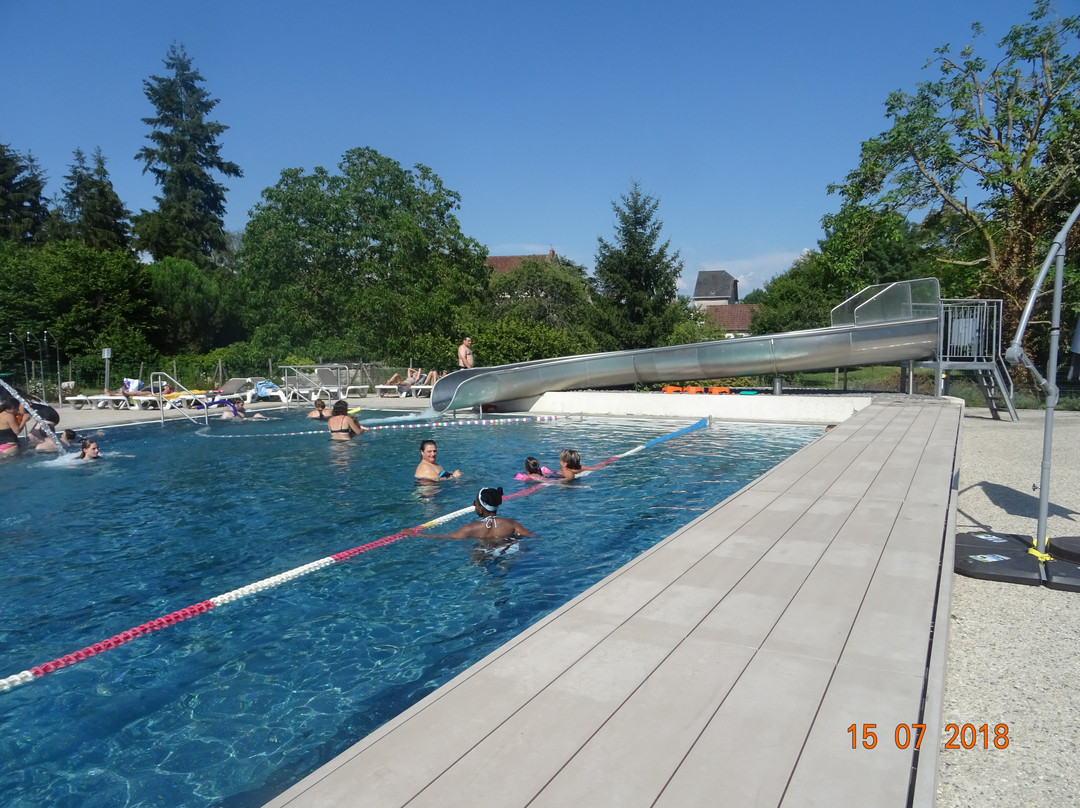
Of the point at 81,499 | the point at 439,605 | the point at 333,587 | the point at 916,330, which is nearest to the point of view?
the point at 439,605

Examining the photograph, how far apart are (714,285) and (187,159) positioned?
202 feet

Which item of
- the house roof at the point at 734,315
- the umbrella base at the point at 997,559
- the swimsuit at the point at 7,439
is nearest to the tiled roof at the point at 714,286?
the house roof at the point at 734,315

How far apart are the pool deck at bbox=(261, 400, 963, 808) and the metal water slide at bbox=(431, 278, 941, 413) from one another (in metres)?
11.6

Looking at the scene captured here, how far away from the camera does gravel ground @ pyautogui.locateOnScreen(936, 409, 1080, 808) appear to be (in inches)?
100.0

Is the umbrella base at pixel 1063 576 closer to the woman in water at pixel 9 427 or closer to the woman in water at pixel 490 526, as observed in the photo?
the woman in water at pixel 490 526

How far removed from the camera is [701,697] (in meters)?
2.30

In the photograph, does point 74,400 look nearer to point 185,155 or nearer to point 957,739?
point 957,739

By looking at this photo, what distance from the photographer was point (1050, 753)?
108 inches

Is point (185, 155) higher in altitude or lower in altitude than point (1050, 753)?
higher

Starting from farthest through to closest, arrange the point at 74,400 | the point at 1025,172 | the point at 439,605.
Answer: the point at 74,400, the point at 1025,172, the point at 439,605

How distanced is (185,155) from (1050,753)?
174ft

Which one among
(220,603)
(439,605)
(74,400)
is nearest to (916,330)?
(439,605)

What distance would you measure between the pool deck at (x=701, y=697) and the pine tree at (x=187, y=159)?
146 feet

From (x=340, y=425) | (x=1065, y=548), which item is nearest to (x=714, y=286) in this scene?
(x=340, y=425)
